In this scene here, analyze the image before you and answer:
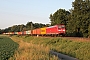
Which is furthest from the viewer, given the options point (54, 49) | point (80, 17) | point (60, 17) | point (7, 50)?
point (60, 17)

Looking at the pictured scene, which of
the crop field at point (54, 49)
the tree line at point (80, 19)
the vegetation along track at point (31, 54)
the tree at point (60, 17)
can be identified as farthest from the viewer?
the tree at point (60, 17)

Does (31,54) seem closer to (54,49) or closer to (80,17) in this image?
(54,49)

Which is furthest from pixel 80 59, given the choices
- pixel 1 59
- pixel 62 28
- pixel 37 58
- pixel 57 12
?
pixel 57 12

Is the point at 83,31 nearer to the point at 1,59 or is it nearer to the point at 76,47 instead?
the point at 76,47

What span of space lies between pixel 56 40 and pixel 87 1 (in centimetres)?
1845

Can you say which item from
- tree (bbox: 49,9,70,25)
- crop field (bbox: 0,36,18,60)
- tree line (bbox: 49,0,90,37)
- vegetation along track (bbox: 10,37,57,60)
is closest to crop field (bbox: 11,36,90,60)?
vegetation along track (bbox: 10,37,57,60)

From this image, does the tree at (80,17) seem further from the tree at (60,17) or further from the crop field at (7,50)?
the tree at (60,17)

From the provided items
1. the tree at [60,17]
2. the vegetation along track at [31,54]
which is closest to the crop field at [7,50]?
the vegetation along track at [31,54]

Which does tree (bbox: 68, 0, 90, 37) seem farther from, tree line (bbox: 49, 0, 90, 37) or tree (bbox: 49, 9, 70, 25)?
tree (bbox: 49, 9, 70, 25)

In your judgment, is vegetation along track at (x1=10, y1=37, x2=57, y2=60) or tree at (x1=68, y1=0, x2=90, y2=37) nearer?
vegetation along track at (x1=10, y1=37, x2=57, y2=60)

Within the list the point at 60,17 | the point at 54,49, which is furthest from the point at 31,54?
the point at 60,17

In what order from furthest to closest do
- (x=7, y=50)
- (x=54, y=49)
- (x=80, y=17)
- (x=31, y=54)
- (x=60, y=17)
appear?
(x=60, y=17) → (x=80, y=17) → (x=54, y=49) → (x=7, y=50) → (x=31, y=54)

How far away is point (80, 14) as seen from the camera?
53.1 meters

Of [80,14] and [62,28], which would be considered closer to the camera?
[62,28]
